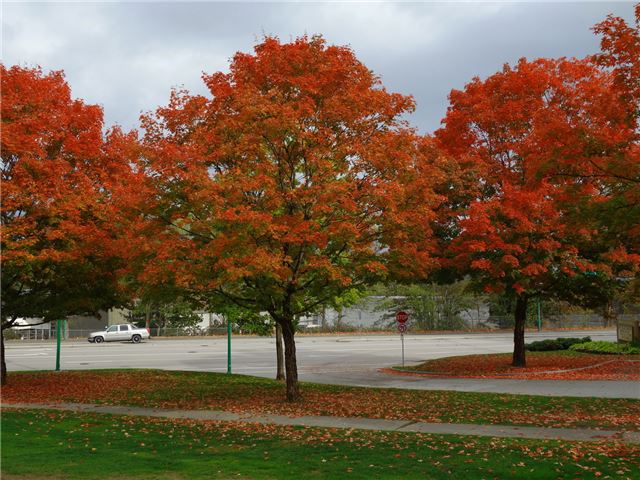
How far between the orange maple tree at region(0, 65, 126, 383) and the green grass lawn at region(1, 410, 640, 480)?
5905mm

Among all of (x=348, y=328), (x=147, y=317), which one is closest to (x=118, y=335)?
(x=147, y=317)

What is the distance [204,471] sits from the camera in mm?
8180

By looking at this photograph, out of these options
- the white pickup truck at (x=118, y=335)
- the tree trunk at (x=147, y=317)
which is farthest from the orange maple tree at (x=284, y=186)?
the tree trunk at (x=147, y=317)

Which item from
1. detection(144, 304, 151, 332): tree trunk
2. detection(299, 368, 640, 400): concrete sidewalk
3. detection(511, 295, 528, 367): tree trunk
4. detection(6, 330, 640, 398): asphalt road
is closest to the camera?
detection(299, 368, 640, 400): concrete sidewalk

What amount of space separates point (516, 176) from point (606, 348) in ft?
43.5

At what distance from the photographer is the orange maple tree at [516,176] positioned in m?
20.1

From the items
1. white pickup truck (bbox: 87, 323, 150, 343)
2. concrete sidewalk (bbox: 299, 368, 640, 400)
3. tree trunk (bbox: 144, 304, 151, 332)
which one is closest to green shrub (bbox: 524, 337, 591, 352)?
concrete sidewalk (bbox: 299, 368, 640, 400)

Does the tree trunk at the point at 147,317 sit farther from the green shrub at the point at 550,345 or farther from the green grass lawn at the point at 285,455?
the green grass lawn at the point at 285,455

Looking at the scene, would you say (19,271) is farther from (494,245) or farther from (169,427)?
(494,245)

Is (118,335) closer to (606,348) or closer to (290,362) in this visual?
(606,348)

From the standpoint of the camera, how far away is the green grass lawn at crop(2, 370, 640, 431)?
501 inches

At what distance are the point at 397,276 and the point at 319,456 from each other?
758cm

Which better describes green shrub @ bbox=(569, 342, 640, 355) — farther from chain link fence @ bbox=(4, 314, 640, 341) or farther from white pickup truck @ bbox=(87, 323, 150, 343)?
white pickup truck @ bbox=(87, 323, 150, 343)

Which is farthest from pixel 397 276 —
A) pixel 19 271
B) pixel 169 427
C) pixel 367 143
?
pixel 19 271
